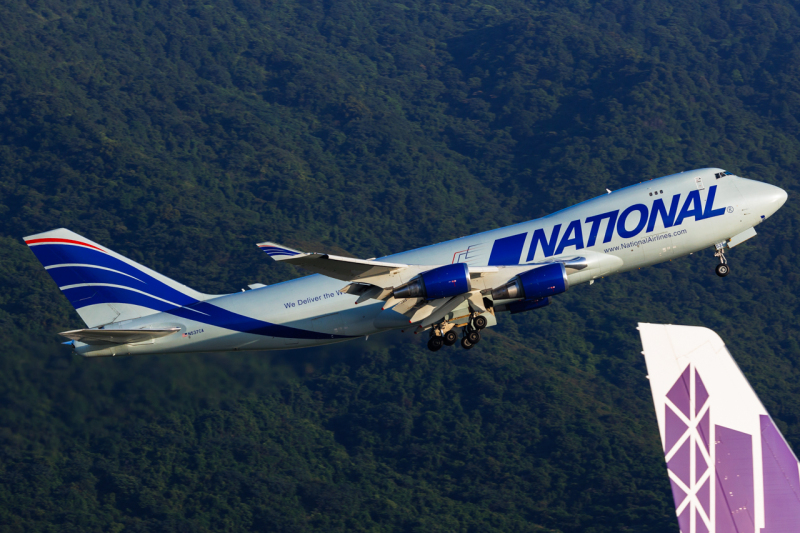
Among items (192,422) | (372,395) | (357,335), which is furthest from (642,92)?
(357,335)

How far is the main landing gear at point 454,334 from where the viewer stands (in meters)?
41.9

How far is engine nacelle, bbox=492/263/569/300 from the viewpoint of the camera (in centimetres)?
3919

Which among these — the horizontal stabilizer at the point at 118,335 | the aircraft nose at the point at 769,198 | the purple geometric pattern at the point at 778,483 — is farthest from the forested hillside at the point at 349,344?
the purple geometric pattern at the point at 778,483

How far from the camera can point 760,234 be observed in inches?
5753

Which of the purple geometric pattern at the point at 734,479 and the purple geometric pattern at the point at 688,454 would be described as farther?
the purple geometric pattern at the point at 734,479

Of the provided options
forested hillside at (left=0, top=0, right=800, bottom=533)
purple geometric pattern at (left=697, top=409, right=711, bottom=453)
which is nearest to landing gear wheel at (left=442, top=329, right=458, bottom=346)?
forested hillside at (left=0, top=0, right=800, bottom=533)

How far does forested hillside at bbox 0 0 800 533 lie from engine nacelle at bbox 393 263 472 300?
48.1 ft

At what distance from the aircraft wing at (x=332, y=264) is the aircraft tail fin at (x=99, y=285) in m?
8.93

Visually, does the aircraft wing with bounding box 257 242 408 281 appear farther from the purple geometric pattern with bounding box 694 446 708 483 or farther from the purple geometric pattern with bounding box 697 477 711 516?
the purple geometric pattern with bounding box 697 477 711 516

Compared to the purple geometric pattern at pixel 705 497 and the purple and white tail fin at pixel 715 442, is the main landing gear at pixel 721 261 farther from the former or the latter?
the purple geometric pattern at pixel 705 497

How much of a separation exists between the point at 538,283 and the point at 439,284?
3.92 meters

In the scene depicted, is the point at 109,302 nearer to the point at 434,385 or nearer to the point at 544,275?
the point at 544,275

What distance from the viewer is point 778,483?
25156 millimetres

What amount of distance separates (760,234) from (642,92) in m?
54.9
